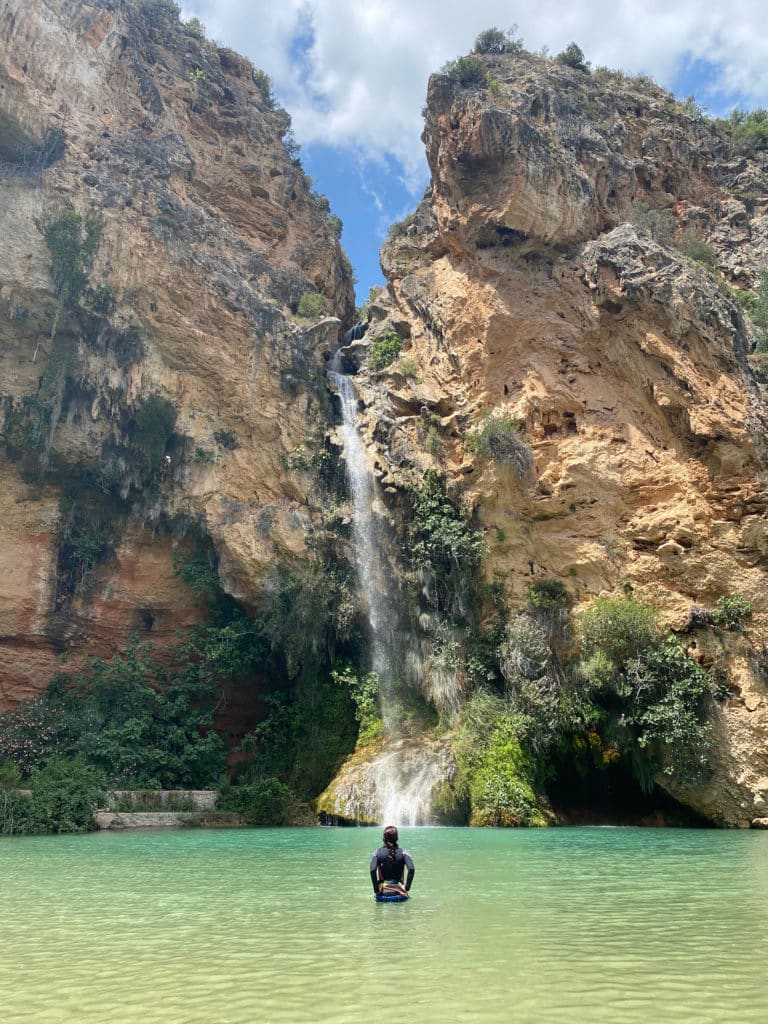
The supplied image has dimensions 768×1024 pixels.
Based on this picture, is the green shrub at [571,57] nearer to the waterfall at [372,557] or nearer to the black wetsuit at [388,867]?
the waterfall at [372,557]

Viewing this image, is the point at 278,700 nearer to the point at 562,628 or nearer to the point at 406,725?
the point at 406,725

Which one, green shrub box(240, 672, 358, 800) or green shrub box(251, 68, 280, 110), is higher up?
green shrub box(251, 68, 280, 110)

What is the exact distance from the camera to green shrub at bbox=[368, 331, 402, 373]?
92.4ft

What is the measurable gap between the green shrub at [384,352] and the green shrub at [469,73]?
32.0 ft

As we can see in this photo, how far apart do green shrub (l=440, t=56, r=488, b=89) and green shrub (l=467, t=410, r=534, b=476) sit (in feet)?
46.0

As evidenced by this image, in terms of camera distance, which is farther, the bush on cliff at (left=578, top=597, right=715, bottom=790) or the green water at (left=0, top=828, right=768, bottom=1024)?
the bush on cliff at (left=578, top=597, right=715, bottom=790)

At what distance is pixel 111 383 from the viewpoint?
995 inches

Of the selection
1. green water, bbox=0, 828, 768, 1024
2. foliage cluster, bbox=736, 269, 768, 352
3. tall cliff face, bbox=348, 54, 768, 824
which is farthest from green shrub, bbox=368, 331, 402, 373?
green water, bbox=0, 828, 768, 1024

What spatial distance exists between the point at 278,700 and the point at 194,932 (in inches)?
744

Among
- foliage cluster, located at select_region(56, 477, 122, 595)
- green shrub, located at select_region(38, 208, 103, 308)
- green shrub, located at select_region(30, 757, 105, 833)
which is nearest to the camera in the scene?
green shrub, located at select_region(30, 757, 105, 833)

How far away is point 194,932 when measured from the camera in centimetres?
592

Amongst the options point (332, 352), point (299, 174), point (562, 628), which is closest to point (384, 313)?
point (332, 352)

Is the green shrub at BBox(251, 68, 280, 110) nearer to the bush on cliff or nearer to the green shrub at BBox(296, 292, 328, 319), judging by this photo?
the green shrub at BBox(296, 292, 328, 319)

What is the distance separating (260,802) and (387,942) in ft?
52.6
